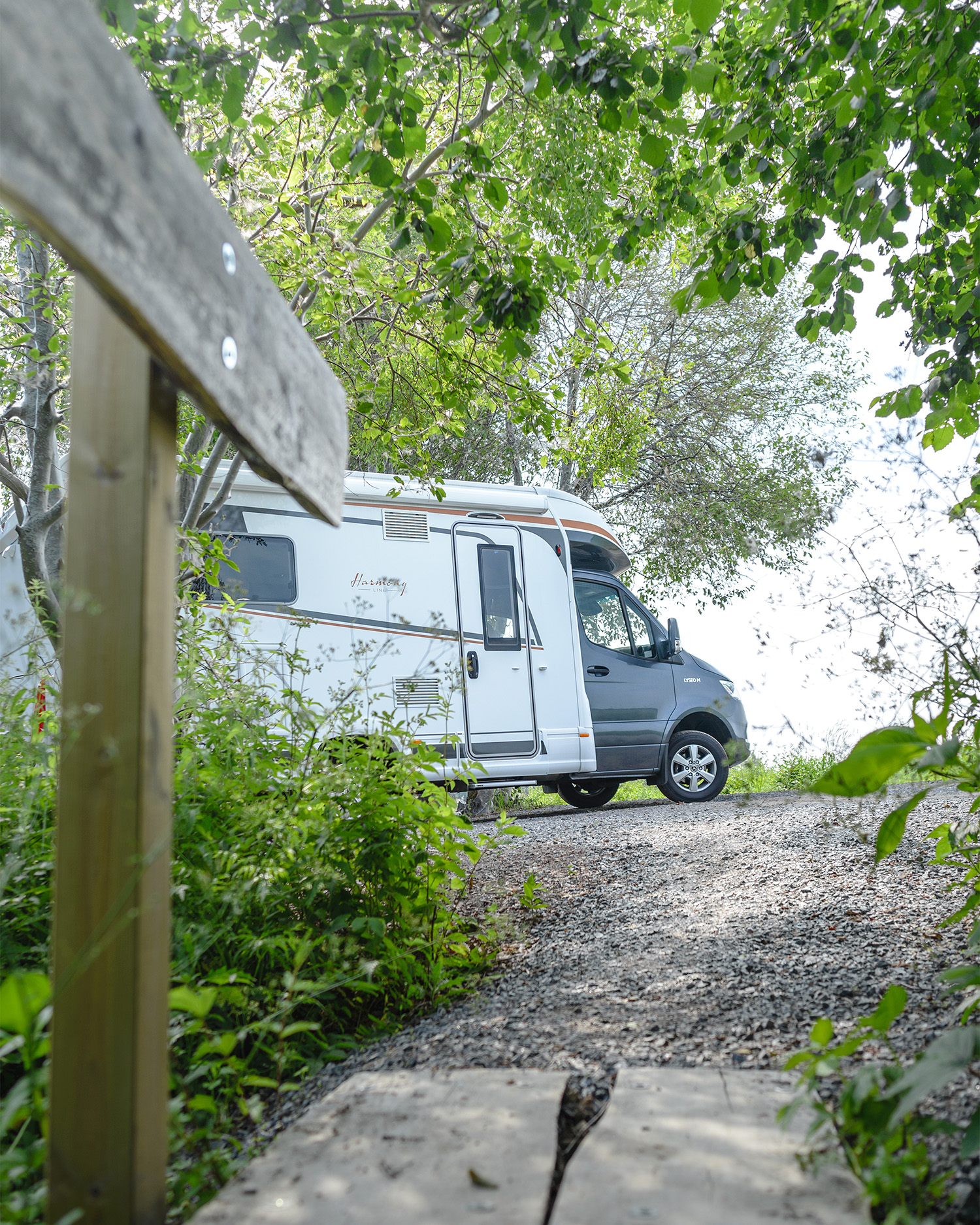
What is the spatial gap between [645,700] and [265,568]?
4224 mm

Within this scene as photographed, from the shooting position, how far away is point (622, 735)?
29.1ft

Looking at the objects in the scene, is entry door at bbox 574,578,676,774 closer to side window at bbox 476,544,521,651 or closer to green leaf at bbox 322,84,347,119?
side window at bbox 476,544,521,651

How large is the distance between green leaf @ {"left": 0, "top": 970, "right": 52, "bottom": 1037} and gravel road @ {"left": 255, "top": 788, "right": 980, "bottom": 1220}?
109 centimetres

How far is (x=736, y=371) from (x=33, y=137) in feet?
50.5

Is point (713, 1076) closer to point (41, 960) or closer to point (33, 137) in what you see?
point (41, 960)

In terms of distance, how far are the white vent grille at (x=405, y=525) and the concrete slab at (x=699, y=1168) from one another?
642 cm

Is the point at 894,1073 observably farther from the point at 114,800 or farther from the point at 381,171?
the point at 381,171

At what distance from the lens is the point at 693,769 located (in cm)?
930

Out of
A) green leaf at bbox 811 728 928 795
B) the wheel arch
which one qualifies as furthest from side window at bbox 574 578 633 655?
green leaf at bbox 811 728 928 795

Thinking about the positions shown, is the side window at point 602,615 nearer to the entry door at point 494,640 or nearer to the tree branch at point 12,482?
the entry door at point 494,640

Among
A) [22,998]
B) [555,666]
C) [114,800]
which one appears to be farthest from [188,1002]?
[555,666]

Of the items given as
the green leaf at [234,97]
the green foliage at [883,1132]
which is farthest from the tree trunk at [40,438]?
the green foliage at [883,1132]

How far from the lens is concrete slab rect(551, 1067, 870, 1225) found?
3.91 feet

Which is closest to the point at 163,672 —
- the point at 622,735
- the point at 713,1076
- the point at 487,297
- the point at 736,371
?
the point at 713,1076
